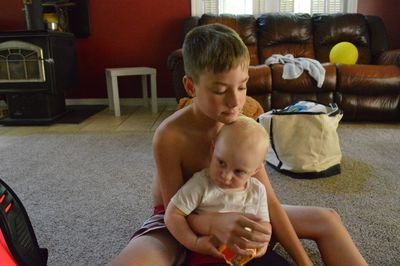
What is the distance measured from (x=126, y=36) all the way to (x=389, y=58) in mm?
2565

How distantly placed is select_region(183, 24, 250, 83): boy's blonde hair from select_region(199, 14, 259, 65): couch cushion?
2776 mm

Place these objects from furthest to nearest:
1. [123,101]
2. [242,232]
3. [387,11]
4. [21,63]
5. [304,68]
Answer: [123,101] → [387,11] → [21,63] → [304,68] → [242,232]

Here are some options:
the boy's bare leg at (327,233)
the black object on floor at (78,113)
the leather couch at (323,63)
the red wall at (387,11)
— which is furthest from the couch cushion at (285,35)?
the boy's bare leg at (327,233)

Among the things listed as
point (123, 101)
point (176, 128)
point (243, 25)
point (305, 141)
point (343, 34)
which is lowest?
point (123, 101)

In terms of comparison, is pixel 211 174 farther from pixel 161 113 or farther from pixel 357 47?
pixel 357 47

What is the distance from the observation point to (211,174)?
762 millimetres

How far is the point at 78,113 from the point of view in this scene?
3.45 metres

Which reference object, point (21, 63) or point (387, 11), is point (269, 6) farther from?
point (21, 63)

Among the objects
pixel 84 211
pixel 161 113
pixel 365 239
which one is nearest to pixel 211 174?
pixel 365 239

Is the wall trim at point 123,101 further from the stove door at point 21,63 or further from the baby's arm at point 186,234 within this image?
the baby's arm at point 186,234

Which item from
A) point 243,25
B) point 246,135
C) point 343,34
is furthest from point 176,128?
point 343,34

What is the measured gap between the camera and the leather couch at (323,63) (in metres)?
2.82

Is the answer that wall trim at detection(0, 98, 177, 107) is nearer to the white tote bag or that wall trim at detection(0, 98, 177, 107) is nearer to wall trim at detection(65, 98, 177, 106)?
wall trim at detection(65, 98, 177, 106)

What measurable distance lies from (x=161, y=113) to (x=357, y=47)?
6.59 feet
